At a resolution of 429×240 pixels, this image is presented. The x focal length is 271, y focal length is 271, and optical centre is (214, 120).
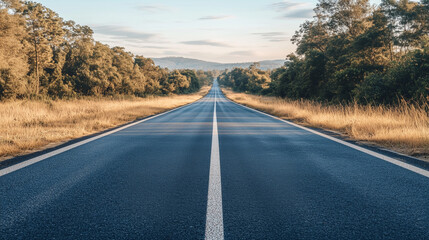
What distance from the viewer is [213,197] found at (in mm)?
3426

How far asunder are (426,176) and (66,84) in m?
45.4

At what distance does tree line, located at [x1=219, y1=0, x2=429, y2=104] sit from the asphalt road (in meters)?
11.0

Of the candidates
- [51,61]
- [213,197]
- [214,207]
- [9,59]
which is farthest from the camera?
[51,61]

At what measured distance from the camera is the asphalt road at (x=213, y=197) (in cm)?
256

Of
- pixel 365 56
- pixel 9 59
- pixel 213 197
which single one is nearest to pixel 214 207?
pixel 213 197

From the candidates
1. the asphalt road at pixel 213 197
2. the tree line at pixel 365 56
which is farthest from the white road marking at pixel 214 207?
the tree line at pixel 365 56

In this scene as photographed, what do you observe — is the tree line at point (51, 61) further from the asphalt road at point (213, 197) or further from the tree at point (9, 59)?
the asphalt road at point (213, 197)

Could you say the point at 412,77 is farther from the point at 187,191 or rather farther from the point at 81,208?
the point at 81,208

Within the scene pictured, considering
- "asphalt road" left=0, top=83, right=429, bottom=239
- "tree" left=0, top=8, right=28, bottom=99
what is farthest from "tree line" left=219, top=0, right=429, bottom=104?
Answer: "tree" left=0, top=8, right=28, bottom=99

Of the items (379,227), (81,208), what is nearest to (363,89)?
(379,227)

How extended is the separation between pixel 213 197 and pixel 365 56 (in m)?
24.4

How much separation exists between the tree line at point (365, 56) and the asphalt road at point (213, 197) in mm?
10986

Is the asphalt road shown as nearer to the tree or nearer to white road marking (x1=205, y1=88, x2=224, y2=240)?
white road marking (x1=205, y1=88, x2=224, y2=240)

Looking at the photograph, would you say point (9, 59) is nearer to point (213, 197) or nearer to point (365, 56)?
point (213, 197)
